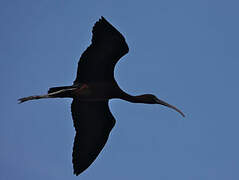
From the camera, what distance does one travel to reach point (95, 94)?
1705cm

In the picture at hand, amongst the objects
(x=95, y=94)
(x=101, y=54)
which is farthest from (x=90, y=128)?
(x=101, y=54)

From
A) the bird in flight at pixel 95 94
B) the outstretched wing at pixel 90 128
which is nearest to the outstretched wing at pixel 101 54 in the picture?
the bird in flight at pixel 95 94

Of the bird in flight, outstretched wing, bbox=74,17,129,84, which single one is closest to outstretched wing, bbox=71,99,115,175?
the bird in flight

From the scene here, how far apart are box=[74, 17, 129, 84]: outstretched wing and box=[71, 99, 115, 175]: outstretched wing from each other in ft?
3.97

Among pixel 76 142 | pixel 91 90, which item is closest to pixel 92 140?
pixel 76 142

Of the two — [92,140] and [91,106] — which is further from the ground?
[91,106]

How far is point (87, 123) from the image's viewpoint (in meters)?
18.1

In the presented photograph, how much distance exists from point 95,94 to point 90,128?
64.2 inches

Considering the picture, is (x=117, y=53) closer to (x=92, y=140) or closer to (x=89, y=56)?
(x=89, y=56)

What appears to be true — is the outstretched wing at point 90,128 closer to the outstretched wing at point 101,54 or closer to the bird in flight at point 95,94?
the bird in flight at point 95,94

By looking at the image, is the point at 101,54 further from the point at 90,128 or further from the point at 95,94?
the point at 90,128

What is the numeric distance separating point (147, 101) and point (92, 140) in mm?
2323

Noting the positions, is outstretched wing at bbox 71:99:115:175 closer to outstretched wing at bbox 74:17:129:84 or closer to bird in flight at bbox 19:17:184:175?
bird in flight at bbox 19:17:184:175

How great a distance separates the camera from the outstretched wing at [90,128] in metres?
17.6
